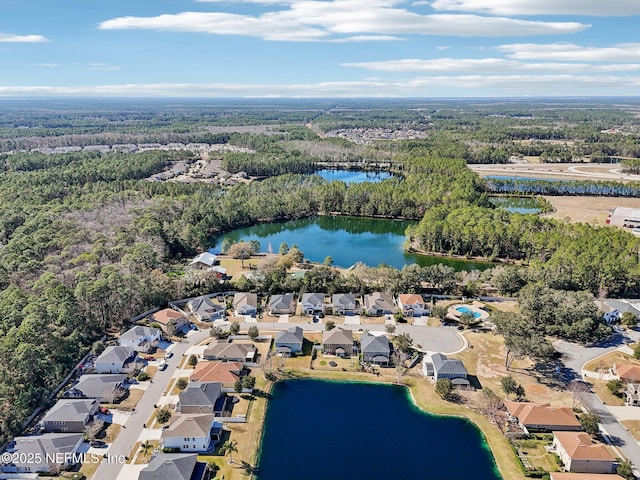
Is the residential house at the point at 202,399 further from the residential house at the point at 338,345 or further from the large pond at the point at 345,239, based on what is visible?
the large pond at the point at 345,239

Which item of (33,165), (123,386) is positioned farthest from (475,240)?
(33,165)

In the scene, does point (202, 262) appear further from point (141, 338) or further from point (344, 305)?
point (344, 305)

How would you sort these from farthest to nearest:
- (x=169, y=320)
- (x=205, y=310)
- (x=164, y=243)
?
(x=164, y=243)
(x=205, y=310)
(x=169, y=320)

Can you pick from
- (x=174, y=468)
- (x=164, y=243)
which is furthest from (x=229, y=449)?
(x=164, y=243)

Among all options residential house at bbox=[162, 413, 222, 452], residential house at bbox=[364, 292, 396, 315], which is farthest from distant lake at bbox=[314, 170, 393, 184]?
residential house at bbox=[162, 413, 222, 452]

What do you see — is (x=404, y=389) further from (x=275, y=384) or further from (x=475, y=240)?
(x=475, y=240)

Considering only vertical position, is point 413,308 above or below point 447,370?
above

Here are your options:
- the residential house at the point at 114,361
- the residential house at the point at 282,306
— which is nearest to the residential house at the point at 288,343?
the residential house at the point at 282,306
